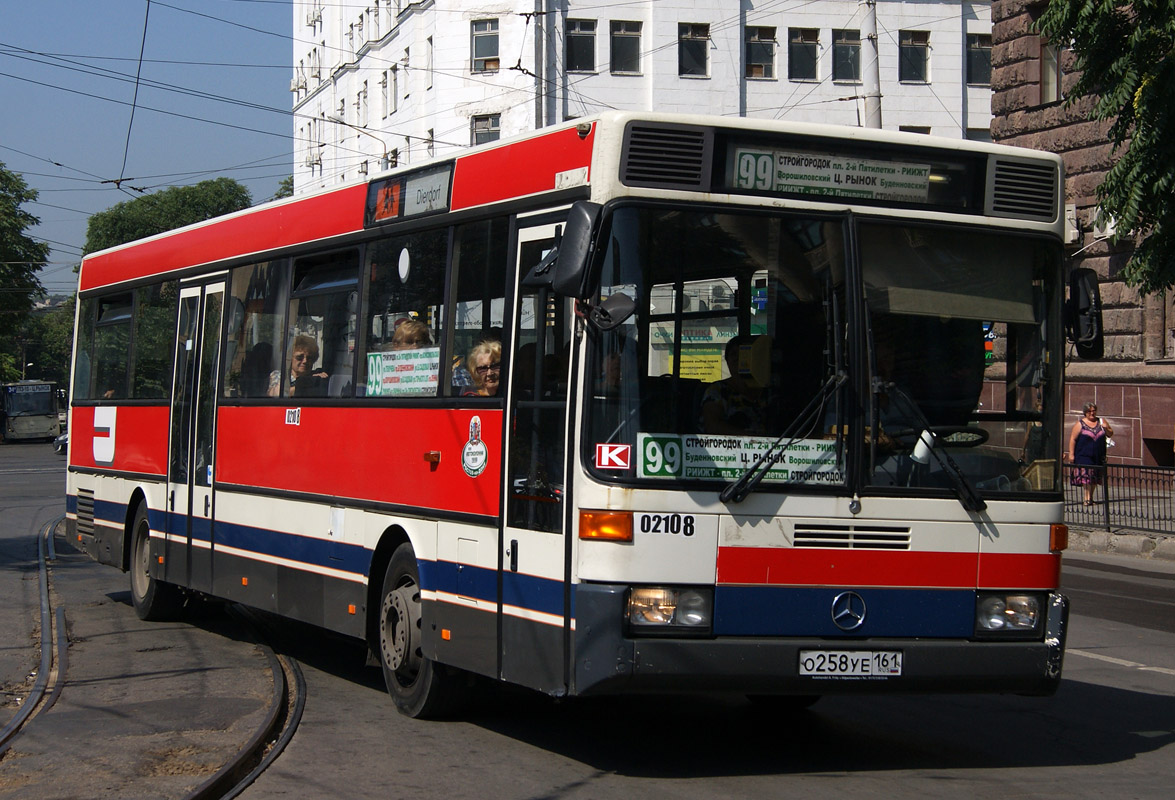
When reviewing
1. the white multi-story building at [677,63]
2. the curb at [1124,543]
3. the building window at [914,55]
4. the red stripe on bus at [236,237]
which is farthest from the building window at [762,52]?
the red stripe on bus at [236,237]

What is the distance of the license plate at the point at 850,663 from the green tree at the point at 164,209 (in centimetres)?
9059

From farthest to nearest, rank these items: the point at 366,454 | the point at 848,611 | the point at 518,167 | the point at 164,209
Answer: the point at 164,209 < the point at 366,454 < the point at 518,167 < the point at 848,611

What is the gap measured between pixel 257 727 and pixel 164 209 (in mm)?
91671

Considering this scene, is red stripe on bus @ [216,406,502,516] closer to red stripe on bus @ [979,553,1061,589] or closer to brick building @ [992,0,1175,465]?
red stripe on bus @ [979,553,1061,589]

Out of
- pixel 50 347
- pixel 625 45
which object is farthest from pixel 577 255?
pixel 50 347

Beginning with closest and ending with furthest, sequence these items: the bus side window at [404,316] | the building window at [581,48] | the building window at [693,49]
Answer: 1. the bus side window at [404,316]
2. the building window at [581,48]
3. the building window at [693,49]

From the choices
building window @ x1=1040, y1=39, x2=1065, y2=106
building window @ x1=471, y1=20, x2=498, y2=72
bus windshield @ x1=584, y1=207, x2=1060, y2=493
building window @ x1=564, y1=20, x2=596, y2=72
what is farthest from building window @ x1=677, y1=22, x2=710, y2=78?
bus windshield @ x1=584, y1=207, x2=1060, y2=493

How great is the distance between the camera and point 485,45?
49.7 m

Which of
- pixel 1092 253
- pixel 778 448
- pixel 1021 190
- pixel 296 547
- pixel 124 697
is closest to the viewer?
pixel 778 448

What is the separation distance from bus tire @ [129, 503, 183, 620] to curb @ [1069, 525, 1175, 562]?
1233 centimetres

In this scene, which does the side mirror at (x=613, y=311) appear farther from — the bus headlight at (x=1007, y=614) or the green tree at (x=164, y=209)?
the green tree at (x=164, y=209)

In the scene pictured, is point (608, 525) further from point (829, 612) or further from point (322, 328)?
point (322, 328)

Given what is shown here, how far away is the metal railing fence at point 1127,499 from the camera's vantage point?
711 inches

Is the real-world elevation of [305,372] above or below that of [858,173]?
below
